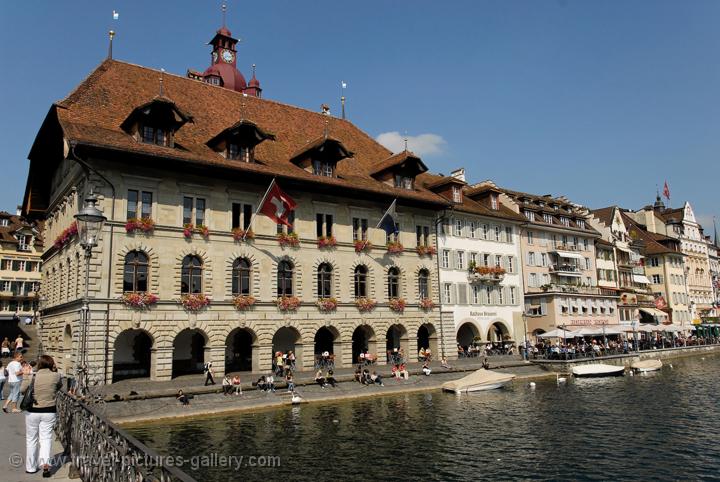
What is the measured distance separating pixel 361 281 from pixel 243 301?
34.3ft

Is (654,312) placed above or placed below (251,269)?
below

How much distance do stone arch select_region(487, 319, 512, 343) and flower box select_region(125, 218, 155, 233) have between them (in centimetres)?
3394

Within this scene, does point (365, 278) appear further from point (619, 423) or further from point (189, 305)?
point (619, 423)

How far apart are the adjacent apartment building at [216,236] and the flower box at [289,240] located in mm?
113

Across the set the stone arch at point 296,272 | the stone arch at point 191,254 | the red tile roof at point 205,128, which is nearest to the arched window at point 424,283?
the red tile roof at point 205,128

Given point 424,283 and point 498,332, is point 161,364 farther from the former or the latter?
point 498,332

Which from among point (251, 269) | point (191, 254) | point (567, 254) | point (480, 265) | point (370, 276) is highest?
point (567, 254)

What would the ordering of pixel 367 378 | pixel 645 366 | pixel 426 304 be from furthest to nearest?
pixel 645 366, pixel 426 304, pixel 367 378

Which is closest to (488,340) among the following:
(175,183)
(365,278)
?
(365,278)

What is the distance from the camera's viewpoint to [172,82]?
4312 cm

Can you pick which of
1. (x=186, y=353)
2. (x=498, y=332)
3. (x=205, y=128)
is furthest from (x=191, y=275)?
(x=498, y=332)

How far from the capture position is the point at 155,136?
34.6 m

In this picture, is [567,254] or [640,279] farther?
[640,279]

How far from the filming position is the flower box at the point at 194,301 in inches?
1351
